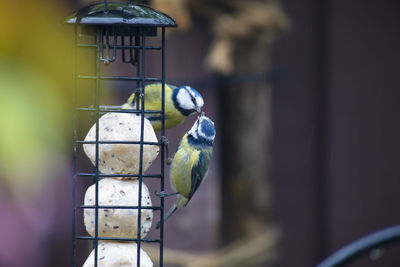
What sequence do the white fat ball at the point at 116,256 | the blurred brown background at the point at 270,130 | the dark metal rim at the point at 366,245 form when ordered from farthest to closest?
1. the blurred brown background at the point at 270,130
2. the dark metal rim at the point at 366,245
3. the white fat ball at the point at 116,256

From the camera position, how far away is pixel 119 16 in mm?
1481

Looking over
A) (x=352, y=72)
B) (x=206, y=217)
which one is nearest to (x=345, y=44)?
(x=352, y=72)

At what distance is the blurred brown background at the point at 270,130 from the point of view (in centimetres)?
295

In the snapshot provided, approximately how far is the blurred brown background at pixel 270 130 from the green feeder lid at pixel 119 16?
1.18 meters

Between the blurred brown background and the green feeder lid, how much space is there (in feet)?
3.88

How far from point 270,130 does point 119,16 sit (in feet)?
5.46

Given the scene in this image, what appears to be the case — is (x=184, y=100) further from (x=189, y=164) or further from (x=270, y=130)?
(x=270, y=130)

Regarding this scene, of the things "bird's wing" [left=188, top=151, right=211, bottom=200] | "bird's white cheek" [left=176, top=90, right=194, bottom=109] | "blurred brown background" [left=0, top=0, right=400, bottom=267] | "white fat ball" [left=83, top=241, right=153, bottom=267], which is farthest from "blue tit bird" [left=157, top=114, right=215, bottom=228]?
"white fat ball" [left=83, top=241, right=153, bottom=267]

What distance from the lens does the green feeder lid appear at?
57.8 inches

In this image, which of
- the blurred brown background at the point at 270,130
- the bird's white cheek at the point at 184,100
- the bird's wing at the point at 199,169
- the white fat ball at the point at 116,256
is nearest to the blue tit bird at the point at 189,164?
the bird's wing at the point at 199,169

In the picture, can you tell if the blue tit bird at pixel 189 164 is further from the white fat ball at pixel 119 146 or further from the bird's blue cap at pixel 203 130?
Result: the white fat ball at pixel 119 146

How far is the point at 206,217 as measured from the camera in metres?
3.19

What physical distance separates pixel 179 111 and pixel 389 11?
1.49 meters

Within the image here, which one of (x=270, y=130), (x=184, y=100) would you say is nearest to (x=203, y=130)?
(x=184, y=100)
